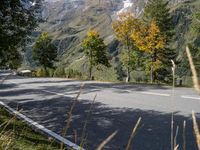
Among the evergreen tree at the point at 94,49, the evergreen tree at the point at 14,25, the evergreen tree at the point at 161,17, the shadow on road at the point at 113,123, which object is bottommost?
the shadow on road at the point at 113,123

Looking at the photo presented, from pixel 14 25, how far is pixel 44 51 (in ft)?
199

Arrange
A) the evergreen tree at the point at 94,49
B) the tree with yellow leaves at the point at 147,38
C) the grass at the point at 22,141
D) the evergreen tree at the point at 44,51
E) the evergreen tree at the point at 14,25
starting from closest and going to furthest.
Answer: the grass at the point at 22,141, the evergreen tree at the point at 14,25, the tree with yellow leaves at the point at 147,38, the evergreen tree at the point at 94,49, the evergreen tree at the point at 44,51

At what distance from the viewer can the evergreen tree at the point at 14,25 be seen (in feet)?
43.2

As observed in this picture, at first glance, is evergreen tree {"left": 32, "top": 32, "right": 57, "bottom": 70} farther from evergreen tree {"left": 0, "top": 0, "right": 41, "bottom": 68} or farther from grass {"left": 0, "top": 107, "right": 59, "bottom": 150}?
grass {"left": 0, "top": 107, "right": 59, "bottom": 150}

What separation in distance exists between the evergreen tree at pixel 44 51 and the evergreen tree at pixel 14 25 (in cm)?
5930

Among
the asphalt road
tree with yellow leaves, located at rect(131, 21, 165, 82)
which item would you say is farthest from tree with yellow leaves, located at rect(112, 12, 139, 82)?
the asphalt road

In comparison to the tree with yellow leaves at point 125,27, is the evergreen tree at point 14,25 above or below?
below

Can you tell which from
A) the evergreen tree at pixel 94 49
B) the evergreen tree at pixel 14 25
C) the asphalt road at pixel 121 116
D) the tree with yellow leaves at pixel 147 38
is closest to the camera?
the asphalt road at pixel 121 116

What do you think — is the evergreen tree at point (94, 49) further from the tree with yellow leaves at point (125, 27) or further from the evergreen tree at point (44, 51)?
the evergreen tree at point (44, 51)

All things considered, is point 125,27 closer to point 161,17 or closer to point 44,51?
point 161,17

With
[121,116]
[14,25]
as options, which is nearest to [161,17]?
[14,25]

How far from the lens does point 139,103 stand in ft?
50.0

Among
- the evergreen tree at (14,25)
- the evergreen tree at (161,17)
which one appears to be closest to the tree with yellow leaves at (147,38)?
the evergreen tree at (161,17)

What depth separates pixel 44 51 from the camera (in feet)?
243
